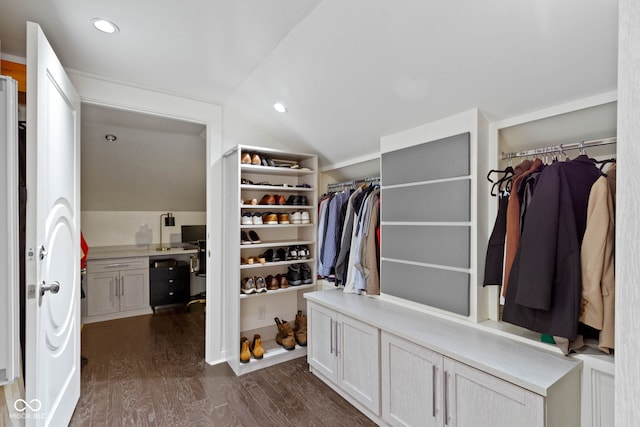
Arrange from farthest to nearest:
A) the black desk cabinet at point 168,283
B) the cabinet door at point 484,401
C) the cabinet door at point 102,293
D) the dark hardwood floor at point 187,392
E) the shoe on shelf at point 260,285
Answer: the black desk cabinet at point 168,283
the cabinet door at point 102,293
the shoe on shelf at point 260,285
the dark hardwood floor at point 187,392
the cabinet door at point 484,401

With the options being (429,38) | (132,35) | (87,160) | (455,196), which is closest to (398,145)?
(455,196)

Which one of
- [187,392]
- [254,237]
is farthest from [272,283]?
[187,392]

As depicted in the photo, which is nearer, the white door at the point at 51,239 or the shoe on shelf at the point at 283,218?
the white door at the point at 51,239

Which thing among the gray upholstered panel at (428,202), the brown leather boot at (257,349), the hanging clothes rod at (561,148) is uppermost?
the hanging clothes rod at (561,148)

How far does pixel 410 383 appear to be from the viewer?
161 centimetres

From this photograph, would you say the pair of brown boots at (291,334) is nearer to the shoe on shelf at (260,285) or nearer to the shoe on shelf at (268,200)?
the shoe on shelf at (260,285)

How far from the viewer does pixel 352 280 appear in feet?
8.10

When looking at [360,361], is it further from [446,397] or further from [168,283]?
[168,283]

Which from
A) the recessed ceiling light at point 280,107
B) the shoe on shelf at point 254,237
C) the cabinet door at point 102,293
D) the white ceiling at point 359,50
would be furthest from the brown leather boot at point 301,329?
the cabinet door at point 102,293

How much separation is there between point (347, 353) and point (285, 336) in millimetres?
935

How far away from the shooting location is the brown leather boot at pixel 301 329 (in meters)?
2.73

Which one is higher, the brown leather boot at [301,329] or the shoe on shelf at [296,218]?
the shoe on shelf at [296,218]

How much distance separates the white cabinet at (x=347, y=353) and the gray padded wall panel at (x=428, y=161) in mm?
1006

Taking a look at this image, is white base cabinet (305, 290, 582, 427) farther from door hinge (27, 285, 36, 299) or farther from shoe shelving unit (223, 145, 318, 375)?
door hinge (27, 285, 36, 299)
